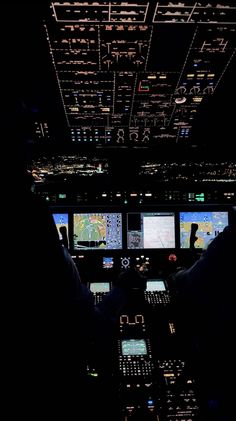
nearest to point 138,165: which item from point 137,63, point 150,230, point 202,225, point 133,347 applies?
point 150,230

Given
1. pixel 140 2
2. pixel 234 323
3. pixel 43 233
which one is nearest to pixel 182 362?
pixel 234 323

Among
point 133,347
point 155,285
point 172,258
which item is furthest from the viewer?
point 172,258

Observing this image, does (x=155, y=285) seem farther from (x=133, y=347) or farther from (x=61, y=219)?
(x=61, y=219)

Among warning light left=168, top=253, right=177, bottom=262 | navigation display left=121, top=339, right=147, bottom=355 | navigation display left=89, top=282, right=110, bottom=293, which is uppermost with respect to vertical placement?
warning light left=168, top=253, right=177, bottom=262

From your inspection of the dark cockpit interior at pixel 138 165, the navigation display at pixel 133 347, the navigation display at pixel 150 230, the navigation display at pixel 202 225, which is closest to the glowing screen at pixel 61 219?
the dark cockpit interior at pixel 138 165

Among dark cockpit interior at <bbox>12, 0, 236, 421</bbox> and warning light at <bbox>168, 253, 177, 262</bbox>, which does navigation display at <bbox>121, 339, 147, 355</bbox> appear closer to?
dark cockpit interior at <bbox>12, 0, 236, 421</bbox>

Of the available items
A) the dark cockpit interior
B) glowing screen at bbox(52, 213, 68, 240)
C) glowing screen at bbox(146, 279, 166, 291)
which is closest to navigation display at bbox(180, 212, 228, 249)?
the dark cockpit interior

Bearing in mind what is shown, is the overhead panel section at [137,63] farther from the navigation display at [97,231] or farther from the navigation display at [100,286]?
the navigation display at [100,286]
